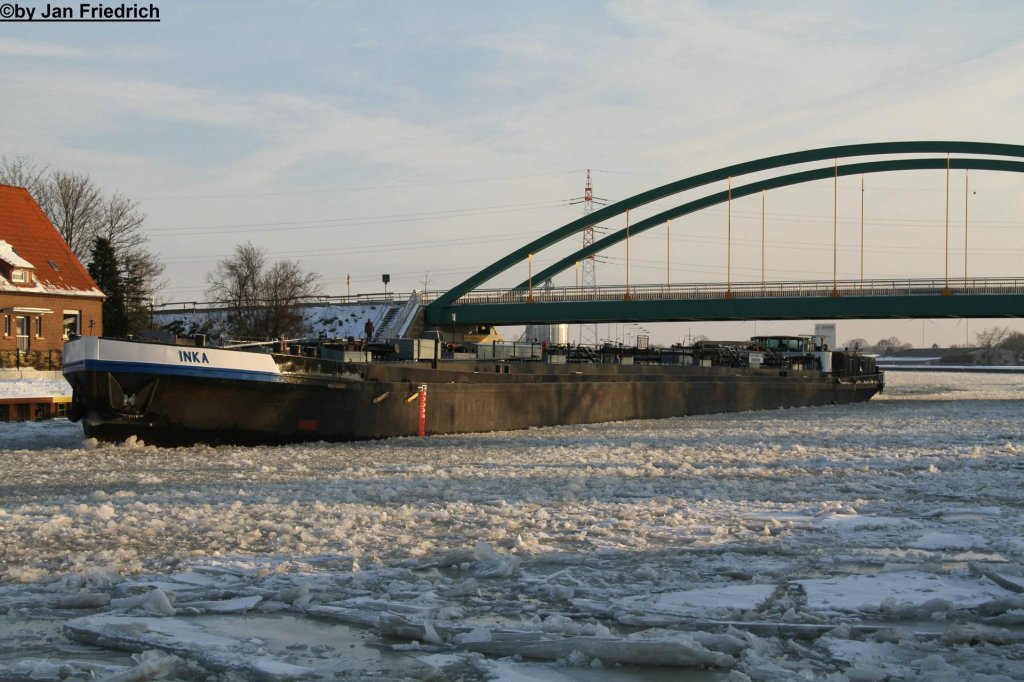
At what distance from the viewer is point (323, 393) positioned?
55.0ft

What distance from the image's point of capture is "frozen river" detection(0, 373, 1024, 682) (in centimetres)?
476

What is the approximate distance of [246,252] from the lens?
62.3 metres

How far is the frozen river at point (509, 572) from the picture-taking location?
4762 millimetres

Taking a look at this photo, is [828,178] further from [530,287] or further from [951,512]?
[951,512]

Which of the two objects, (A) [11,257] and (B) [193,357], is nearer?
(B) [193,357]

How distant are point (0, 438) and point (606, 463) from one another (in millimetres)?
11314

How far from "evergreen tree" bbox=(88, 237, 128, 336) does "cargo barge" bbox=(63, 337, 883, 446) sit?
21.9m

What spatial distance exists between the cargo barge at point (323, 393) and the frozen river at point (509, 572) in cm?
216

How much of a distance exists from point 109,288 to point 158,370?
91.5ft

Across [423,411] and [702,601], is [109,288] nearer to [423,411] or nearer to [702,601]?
[423,411]

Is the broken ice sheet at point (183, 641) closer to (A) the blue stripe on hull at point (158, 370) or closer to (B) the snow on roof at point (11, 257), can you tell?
(A) the blue stripe on hull at point (158, 370)

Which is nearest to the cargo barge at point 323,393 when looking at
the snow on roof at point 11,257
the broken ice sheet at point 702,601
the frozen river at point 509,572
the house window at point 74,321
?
the frozen river at point 509,572

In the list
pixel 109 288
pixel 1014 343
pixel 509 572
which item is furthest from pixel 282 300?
pixel 1014 343

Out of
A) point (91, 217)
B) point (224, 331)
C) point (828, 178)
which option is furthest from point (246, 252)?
point (828, 178)
